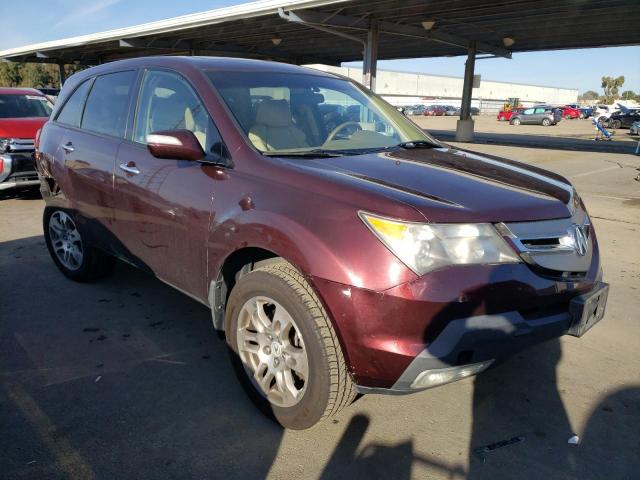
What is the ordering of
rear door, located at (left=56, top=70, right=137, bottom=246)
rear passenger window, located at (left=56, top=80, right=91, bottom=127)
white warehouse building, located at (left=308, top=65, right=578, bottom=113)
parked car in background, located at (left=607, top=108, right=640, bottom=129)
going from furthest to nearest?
1. white warehouse building, located at (left=308, top=65, right=578, bottom=113)
2. parked car in background, located at (left=607, top=108, right=640, bottom=129)
3. rear passenger window, located at (left=56, top=80, right=91, bottom=127)
4. rear door, located at (left=56, top=70, right=137, bottom=246)

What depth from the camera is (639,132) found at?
28.8m

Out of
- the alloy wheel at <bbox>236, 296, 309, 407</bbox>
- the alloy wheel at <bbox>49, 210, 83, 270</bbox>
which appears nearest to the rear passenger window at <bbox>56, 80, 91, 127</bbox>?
the alloy wheel at <bbox>49, 210, 83, 270</bbox>

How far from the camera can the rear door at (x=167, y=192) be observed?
288cm

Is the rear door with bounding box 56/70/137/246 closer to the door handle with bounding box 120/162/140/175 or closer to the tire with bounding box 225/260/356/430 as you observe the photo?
the door handle with bounding box 120/162/140/175

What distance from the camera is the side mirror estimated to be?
2764 mm

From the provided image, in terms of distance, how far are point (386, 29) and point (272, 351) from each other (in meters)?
20.5

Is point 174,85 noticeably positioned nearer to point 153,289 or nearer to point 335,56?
point 153,289

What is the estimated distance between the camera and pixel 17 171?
7.77m

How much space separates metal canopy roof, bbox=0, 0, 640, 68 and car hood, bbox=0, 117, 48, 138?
11.0 meters

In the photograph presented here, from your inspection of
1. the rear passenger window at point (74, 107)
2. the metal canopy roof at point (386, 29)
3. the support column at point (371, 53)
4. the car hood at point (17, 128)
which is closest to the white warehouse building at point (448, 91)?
the metal canopy roof at point (386, 29)

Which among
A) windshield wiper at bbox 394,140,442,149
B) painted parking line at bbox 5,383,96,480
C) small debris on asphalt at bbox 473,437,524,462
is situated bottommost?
painted parking line at bbox 5,383,96,480

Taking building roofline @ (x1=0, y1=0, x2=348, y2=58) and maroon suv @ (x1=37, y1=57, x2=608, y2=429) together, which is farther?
building roofline @ (x1=0, y1=0, x2=348, y2=58)

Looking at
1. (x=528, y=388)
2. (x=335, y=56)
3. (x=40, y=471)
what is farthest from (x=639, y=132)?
(x=40, y=471)

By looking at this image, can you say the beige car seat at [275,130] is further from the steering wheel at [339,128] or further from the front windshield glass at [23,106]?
the front windshield glass at [23,106]
